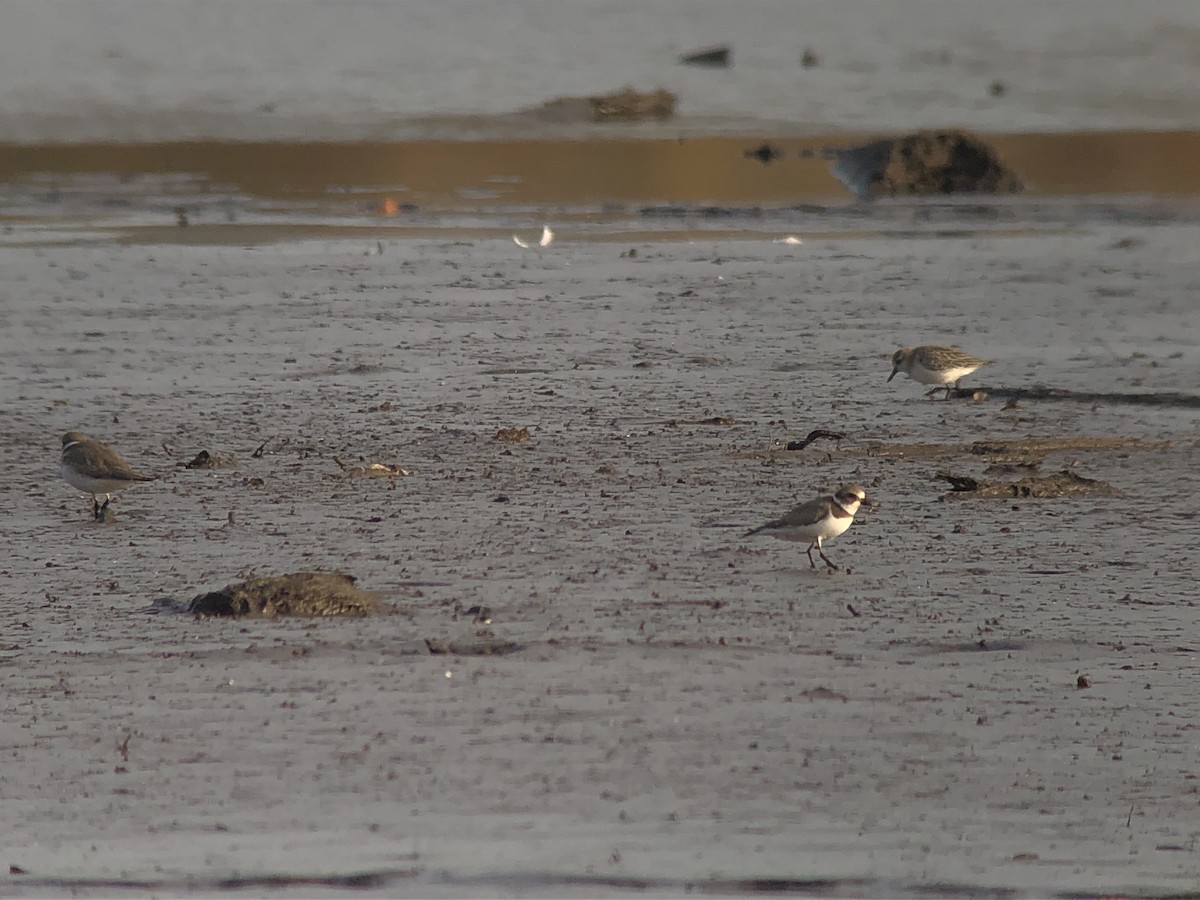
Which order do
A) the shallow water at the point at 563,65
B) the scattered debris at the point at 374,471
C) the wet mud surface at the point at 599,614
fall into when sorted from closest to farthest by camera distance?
the wet mud surface at the point at 599,614 < the scattered debris at the point at 374,471 < the shallow water at the point at 563,65

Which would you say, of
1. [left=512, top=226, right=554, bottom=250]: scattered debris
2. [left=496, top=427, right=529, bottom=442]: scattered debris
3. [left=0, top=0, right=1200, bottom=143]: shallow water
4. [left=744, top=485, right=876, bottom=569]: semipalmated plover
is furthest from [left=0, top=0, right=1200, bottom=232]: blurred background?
[left=744, top=485, right=876, bottom=569]: semipalmated plover

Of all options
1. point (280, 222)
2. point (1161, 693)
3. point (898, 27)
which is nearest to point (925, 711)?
point (1161, 693)

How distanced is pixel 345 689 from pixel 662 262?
11.3 meters

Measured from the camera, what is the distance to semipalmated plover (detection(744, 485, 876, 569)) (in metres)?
8.28

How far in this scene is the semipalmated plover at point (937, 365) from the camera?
467 inches

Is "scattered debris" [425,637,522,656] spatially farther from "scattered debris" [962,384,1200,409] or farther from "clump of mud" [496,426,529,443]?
"scattered debris" [962,384,1200,409]

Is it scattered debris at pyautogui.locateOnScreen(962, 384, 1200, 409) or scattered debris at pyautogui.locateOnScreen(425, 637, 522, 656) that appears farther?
scattered debris at pyautogui.locateOnScreen(962, 384, 1200, 409)

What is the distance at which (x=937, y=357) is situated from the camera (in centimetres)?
1187

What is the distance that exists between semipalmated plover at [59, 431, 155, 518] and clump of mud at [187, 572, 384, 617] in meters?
1.64

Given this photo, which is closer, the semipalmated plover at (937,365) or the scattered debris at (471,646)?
the scattered debris at (471,646)

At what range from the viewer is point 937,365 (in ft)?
38.9

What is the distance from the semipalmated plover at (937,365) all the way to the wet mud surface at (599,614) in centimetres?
19

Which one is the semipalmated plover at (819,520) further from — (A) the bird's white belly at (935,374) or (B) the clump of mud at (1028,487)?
(A) the bird's white belly at (935,374)

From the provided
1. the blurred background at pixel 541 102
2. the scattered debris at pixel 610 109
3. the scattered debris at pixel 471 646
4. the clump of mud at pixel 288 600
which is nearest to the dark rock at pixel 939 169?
the blurred background at pixel 541 102
